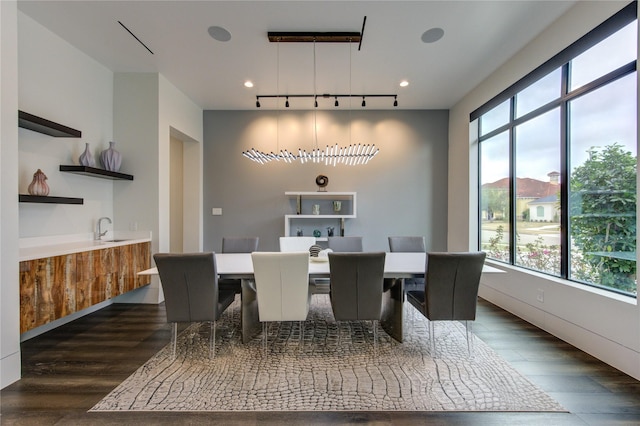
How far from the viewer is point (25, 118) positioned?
238 centimetres

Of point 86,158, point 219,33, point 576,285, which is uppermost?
point 219,33

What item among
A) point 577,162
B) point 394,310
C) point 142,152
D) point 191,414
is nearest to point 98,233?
point 142,152

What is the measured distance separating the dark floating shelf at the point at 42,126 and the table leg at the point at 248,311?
7.79ft

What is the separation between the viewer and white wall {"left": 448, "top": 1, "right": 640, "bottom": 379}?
2072mm

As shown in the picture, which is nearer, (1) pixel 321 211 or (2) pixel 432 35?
(2) pixel 432 35

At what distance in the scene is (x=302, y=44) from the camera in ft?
9.91

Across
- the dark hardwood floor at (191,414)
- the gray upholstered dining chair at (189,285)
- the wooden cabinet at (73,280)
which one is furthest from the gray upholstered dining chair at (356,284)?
the wooden cabinet at (73,280)

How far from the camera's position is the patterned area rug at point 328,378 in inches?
68.8

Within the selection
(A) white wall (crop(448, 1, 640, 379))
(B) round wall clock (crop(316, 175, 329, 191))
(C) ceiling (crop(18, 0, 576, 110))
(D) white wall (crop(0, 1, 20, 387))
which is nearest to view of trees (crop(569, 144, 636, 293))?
(A) white wall (crop(448, 1, 640, 379))

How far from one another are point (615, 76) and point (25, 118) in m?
5.00

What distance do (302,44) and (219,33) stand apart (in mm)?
871

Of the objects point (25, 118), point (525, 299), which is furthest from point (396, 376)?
point (25, 118)

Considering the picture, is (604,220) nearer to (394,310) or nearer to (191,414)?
(394,310)

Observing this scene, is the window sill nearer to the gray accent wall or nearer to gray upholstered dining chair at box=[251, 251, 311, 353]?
the gray accent wall
